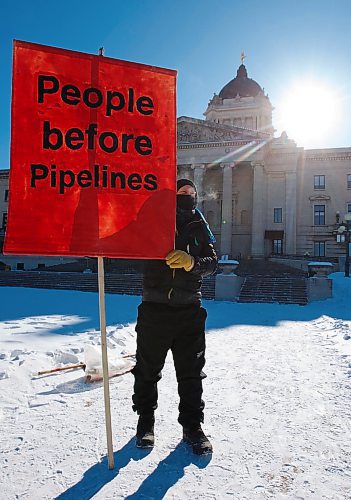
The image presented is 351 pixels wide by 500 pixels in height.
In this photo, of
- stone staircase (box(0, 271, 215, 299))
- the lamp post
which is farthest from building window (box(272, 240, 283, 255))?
stone staircase (box(0, 271, 215, 299))

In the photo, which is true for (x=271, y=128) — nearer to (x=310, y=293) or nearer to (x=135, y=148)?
(x=310, y=293)

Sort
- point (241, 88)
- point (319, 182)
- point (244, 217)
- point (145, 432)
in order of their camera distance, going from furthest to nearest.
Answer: point (241, 88), point (244, 217), point (319, 182), point (145, 432)

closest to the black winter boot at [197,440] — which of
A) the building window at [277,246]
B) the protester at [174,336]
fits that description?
the protester at [174,336]

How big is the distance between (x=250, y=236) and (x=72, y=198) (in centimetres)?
3922

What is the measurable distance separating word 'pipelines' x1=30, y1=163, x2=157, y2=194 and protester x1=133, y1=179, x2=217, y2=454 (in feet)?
1.93

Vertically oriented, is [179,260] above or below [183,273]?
above

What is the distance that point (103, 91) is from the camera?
2.65m

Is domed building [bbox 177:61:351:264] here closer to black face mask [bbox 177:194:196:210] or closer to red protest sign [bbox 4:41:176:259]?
black face mask [bbox 177:194:196:210]

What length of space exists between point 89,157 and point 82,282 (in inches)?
708

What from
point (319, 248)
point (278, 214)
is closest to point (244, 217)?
point (278, 214)

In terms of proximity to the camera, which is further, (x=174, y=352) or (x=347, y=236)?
(x=347, y=236)

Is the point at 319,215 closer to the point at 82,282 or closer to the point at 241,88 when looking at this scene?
the point at 241,88

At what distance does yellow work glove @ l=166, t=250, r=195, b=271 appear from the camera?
106 inches

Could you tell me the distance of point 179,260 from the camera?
8.88 ft
